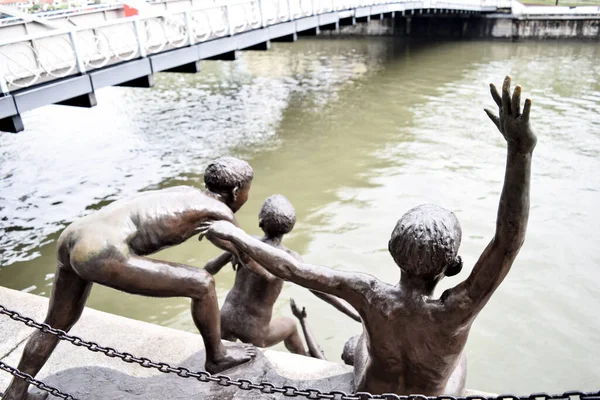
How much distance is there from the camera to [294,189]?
9.37 m

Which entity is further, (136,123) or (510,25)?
(510,25)

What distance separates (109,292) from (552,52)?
22.9 meters

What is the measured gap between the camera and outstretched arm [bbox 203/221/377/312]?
2.62 meters

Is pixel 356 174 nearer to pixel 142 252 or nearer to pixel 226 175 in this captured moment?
pixel 226 175

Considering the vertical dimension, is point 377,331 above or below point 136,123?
above

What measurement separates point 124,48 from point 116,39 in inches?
7.3

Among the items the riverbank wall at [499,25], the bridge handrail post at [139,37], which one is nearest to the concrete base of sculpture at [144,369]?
the bridge handrail post at [139,37]

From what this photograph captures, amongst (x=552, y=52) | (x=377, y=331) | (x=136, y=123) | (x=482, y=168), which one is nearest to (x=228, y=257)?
(x=377, y=331)

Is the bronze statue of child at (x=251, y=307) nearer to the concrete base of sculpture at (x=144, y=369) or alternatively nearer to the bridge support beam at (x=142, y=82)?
the concrete base of sculpture at (x=144, y=369)

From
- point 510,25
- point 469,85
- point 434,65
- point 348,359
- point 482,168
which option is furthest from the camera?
point 510,25

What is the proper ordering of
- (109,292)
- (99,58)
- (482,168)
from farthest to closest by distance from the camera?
(482,168) < (99,58) < (109,292)

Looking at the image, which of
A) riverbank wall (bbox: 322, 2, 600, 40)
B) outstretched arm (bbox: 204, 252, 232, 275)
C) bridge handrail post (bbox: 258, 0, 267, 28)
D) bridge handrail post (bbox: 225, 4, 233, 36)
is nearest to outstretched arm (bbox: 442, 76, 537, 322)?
outstretched arm (bbox: 204, 252, 232, 275)

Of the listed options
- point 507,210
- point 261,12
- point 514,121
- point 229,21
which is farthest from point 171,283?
point 261,12

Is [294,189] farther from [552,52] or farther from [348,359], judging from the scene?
[552,52]
